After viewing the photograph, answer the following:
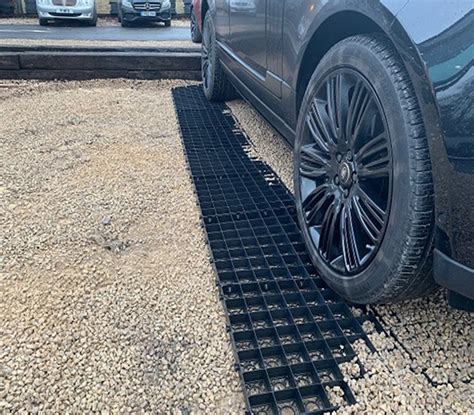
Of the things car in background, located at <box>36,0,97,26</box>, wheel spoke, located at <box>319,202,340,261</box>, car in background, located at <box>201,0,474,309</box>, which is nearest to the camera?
car in background, located at <box>201,0,474,309</box>

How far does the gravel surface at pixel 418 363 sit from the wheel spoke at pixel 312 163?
621 millimetres

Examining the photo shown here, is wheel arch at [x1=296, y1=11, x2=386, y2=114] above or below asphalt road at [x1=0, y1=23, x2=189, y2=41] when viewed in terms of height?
above

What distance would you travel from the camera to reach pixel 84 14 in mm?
13727

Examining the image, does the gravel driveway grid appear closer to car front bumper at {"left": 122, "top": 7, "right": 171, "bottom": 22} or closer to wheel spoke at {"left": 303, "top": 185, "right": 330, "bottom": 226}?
wheel spoke at {"left": 303, "top": 185, "right": 330, "bottom": 226}

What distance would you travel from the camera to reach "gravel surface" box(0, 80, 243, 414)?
1.62 meters

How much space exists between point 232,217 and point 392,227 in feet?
4.35

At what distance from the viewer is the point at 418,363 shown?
171cm

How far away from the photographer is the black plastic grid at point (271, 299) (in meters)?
1.65

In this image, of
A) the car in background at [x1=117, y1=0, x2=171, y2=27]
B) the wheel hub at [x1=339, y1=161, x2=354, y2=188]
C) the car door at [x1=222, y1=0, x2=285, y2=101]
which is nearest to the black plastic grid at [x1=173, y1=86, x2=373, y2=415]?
A: the wheel hub at [x1=339, y1=161, x2=354, y2=188]

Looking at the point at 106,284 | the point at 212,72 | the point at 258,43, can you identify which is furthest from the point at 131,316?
the point at 212,72

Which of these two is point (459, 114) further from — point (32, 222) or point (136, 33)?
point (136, 33)

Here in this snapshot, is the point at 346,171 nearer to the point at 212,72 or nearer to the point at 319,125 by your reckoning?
the point at 319,125

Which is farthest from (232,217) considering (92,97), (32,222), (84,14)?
(84,14)

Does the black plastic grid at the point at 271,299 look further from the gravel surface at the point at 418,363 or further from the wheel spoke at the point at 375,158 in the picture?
the wheel spoke at the point at 375,158
